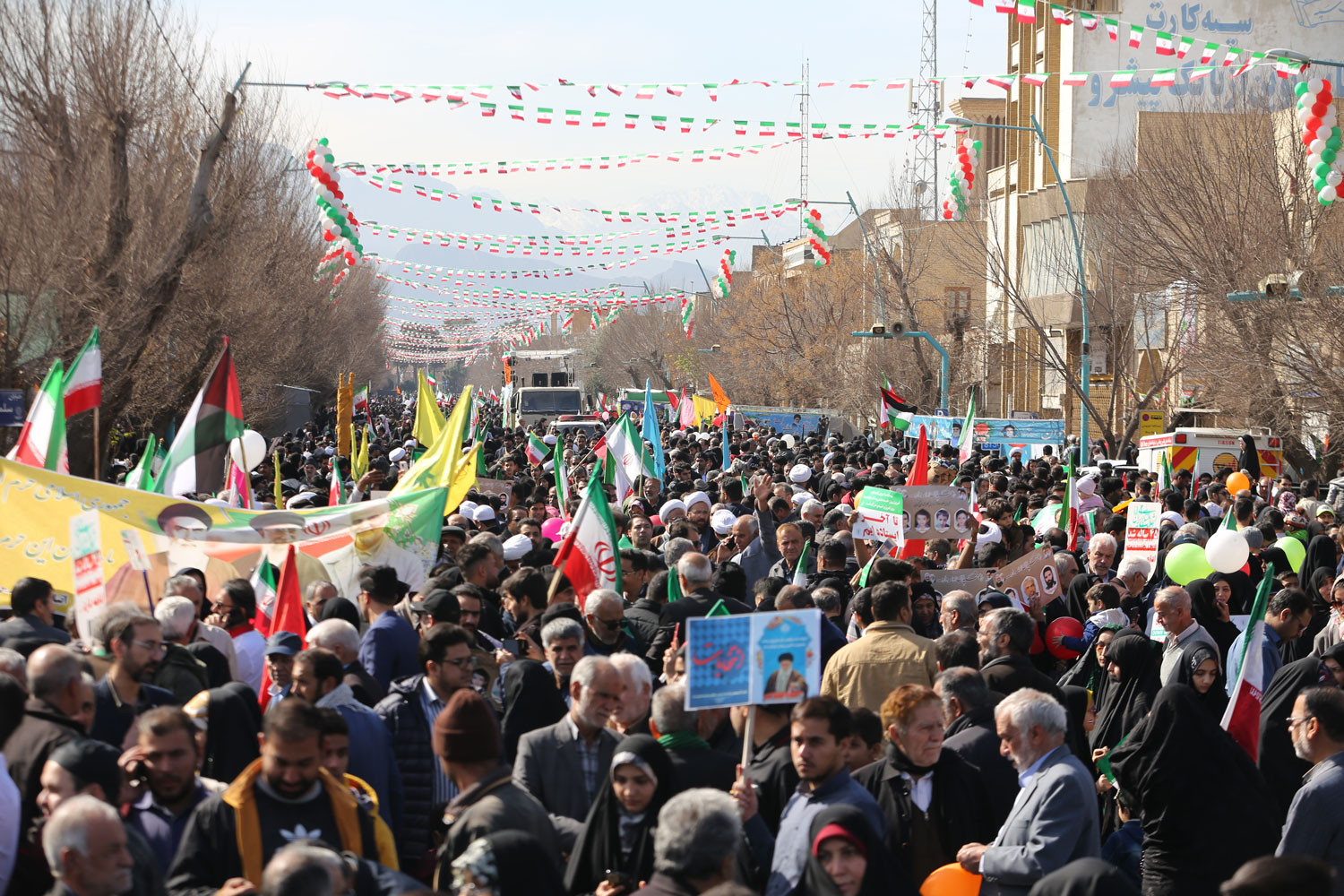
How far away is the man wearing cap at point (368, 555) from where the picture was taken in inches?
388

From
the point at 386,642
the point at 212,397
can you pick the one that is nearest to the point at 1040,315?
the point at 212,397

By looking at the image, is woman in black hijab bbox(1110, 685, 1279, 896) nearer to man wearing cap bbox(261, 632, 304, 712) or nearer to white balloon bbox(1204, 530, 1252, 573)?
man wearing cap bbox(261, 632, 304, 712)

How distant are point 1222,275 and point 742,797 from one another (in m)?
23.6

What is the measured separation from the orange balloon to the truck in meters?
17.2

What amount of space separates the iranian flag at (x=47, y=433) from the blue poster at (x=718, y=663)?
657 cm

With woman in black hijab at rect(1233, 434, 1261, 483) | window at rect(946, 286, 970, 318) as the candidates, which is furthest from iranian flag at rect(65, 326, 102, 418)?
window at rect(946, 286, 970, 318)

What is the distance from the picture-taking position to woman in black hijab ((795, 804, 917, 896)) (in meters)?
4.51

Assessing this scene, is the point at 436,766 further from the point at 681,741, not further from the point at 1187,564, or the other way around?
the point at 1187,564

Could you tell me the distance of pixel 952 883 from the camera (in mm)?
5344

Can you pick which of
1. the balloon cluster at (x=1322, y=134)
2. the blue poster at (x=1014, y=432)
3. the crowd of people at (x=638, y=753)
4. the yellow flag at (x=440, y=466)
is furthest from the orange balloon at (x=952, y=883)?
the blue poster at (x=1014, y=432)

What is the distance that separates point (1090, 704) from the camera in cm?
788

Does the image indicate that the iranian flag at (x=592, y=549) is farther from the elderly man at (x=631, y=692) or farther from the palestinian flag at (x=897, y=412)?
the palestinian flag at (x=897, y=412)

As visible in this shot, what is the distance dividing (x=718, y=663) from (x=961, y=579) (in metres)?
5.02

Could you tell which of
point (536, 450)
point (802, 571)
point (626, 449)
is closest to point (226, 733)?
point (802, 571)
